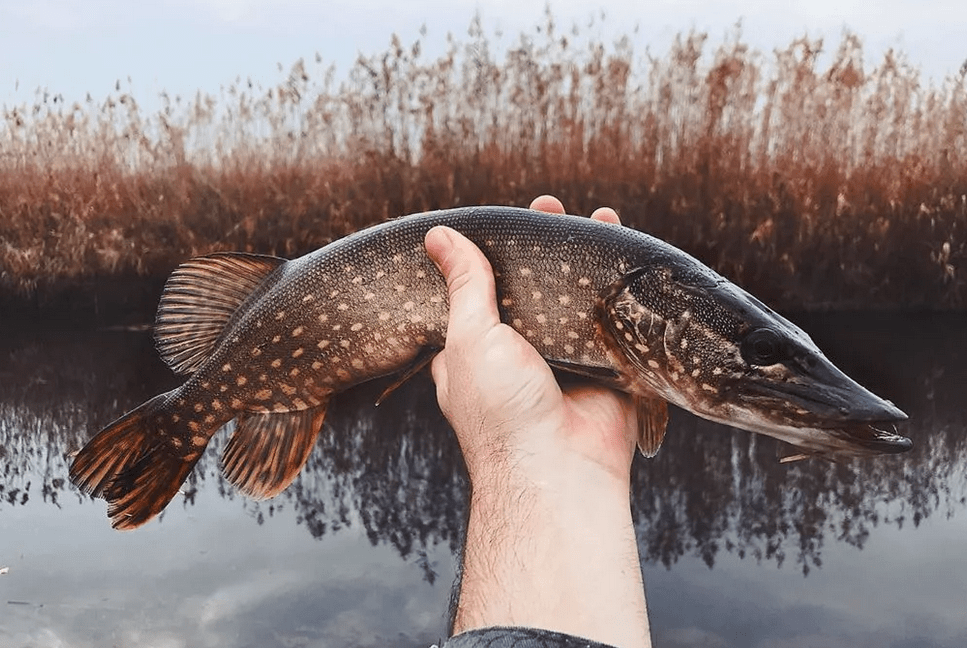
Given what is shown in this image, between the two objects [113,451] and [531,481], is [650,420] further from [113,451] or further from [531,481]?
[113,451]

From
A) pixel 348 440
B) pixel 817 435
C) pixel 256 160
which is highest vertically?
pixel 817 435

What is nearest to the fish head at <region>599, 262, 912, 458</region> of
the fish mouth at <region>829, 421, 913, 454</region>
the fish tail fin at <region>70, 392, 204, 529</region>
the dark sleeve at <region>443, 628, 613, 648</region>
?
the fish mouth at <region>829, 421, 913, 454</region>

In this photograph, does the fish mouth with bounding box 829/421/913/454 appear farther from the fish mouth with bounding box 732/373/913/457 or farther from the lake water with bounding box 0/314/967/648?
the lake water with bounding box 0/314/967/648

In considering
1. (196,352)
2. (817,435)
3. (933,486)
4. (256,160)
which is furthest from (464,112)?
(817,435)

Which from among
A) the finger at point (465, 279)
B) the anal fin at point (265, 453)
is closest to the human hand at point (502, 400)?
the finger at point (465, 279)

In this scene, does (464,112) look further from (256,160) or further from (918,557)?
(918,557)

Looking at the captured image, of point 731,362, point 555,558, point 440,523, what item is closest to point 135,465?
point 555,558
